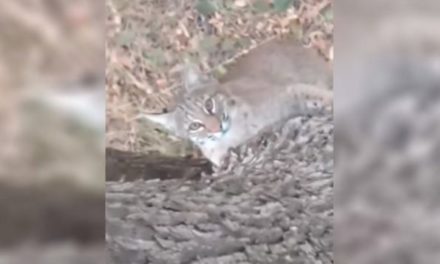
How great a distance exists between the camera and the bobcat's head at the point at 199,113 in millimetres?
2150

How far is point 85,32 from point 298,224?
30.4 inches

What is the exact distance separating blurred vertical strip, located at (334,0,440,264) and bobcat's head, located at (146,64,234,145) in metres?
0.32

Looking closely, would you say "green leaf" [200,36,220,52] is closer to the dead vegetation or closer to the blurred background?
the dead vegetation

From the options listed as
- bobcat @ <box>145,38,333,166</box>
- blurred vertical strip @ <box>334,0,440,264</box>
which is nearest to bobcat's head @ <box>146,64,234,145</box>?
bobcat @ <box>145,38,333,166</box>

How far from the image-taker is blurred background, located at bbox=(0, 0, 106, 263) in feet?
6.75

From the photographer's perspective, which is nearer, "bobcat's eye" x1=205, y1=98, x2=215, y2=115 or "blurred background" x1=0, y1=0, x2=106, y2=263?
"blurred background" x1=0, y1=0, x2=106, y2=263

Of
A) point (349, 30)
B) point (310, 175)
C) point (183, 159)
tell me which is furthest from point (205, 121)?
point (349, 30)

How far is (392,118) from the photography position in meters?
2.15

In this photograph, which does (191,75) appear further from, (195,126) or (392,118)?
(392,118)

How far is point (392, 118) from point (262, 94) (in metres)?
0.36

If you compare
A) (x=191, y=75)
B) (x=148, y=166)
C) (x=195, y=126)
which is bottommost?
(x=148, y=166)

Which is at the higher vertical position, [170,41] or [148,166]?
[170,41]

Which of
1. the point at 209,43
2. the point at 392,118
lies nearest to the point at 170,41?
the point at 209,43

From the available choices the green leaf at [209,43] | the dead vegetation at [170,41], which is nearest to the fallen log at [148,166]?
the dead vegetation at [170,41]
